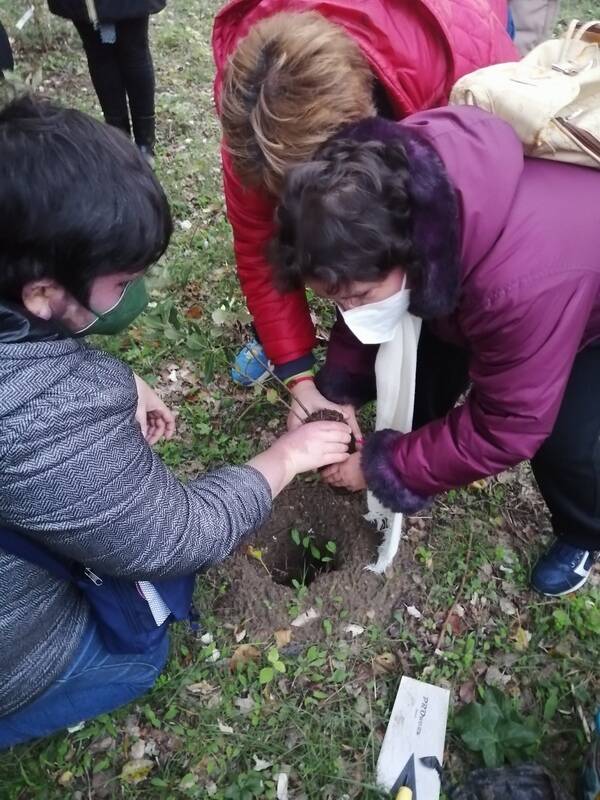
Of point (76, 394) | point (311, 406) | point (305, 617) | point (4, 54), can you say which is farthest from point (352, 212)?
point (4, 54)

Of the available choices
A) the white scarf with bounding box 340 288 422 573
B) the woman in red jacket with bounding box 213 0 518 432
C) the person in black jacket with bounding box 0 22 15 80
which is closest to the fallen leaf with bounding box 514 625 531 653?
the white scarf with bounding box 340 288 422 573

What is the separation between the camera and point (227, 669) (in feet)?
7.06

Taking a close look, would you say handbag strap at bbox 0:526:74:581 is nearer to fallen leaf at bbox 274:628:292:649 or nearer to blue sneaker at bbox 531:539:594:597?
fallen leaf at bbox 274:628:292:649

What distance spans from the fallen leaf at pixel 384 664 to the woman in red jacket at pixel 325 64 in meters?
1.54

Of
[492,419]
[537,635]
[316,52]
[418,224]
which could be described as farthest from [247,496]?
[537,635]

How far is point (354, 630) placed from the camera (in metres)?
2.21

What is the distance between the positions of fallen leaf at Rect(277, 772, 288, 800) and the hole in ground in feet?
2.16

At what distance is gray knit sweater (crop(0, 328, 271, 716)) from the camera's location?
47.2 inches

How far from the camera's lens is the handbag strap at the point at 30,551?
1.39 meters

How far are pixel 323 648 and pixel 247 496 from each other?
0.82 metres

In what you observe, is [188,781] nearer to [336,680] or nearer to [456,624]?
[336,680]

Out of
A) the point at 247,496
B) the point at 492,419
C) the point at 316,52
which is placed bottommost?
the point at 247,496

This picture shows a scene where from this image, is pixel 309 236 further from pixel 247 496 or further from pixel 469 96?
pixel 247 496

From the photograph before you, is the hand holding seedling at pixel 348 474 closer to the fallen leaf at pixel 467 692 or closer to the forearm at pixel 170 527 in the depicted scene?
the forearm at pixel 170 527
